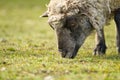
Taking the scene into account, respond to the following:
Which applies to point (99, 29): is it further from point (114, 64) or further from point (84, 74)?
point (84, 74)

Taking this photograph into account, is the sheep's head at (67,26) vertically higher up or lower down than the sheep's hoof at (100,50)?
higher up

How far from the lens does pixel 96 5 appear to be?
13.0 meters

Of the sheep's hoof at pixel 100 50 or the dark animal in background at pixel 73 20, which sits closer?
the dark animal in background at pixel 73 20

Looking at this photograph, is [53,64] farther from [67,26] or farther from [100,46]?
[100,46]

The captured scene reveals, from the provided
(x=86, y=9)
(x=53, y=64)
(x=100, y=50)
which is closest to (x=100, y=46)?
(x=100, y=50)

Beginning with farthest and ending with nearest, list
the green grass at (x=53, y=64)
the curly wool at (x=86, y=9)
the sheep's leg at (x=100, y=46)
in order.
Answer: the sheep's leg at (x=100, y=46) → the curly wool at (x=86, y=9) → the green grass at (x=53, y=64)

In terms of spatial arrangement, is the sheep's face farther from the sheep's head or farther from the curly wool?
the curly wool

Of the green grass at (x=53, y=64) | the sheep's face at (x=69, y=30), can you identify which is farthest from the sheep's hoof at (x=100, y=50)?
the sheep's face at (x=69, y=30)

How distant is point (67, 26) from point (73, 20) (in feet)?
0.73

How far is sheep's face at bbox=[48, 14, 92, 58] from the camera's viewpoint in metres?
12.4

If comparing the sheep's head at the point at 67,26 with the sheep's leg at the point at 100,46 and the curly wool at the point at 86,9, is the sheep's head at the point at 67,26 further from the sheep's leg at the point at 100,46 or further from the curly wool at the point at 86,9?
the sheep's leg at the point at 100,46

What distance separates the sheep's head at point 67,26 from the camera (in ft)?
40.6

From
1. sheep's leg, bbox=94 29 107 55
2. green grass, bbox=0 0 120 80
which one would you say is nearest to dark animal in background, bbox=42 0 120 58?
green grass, bbox=0 0 120 80

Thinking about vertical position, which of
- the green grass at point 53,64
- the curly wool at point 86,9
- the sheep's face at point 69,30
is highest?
the curly wool at point 86,9
